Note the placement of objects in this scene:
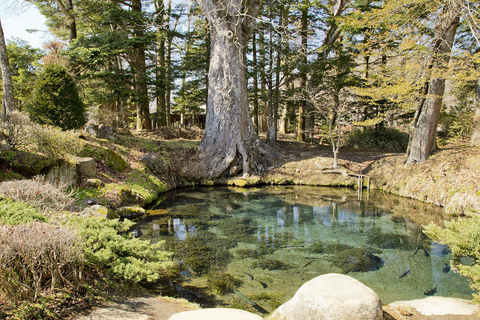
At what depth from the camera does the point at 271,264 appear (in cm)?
606

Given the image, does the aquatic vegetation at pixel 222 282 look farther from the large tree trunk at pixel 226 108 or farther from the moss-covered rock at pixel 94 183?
the large tree trunk at pixel 226 108

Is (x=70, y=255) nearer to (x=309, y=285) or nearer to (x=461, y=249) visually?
(x=309, y=285)

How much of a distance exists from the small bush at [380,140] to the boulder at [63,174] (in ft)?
51.1

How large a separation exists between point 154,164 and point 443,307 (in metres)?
10.7

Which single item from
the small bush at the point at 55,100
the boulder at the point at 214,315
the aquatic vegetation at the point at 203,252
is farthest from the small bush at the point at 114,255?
the small bush at the point at 55,100

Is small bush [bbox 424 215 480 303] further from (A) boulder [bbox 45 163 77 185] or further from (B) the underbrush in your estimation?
(A) boulder [bbox 45 163 77 185]

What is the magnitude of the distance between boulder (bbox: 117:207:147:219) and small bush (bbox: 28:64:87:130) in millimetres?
3921

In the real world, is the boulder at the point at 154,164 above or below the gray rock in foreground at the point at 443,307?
above

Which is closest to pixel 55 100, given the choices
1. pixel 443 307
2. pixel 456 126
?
pixel 443 307

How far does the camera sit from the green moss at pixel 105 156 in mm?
10391

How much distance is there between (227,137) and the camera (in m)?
14.2

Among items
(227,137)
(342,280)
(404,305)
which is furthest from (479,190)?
(227,137)

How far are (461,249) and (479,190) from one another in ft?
20.0

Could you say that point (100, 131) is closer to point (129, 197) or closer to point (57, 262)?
point (129, 197)
